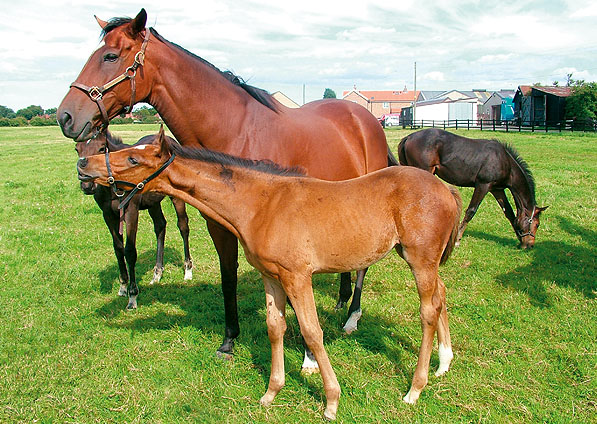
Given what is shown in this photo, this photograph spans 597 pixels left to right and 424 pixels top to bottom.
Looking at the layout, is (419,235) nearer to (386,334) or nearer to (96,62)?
(386,334)

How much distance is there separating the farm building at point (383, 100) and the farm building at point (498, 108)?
99.3 ft

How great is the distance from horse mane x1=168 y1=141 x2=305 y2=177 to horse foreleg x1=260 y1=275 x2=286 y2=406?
0.83 metres

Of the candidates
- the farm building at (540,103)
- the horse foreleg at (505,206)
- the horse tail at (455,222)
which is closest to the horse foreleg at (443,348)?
the horse tail at (455,222)

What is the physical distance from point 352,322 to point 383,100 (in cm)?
9190

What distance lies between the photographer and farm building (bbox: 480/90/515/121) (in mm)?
46906

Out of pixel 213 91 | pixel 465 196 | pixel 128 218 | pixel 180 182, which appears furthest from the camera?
pixel 465 196

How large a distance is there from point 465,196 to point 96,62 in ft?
31.8

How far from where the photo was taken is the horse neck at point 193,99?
141 inches

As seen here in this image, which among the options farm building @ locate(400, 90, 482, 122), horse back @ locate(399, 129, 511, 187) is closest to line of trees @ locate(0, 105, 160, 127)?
farm building @ locate(400, 90, 482, 122)

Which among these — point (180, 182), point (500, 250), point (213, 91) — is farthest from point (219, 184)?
point (500, 250)

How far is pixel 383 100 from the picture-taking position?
91875 mm

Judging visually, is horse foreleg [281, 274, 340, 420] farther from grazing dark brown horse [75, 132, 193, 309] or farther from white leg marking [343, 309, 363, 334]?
grazing dark brown horse [75, 132, 193, 309]

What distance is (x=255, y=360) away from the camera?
418 cm

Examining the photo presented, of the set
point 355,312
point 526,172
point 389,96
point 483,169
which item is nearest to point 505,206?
point 526,172
